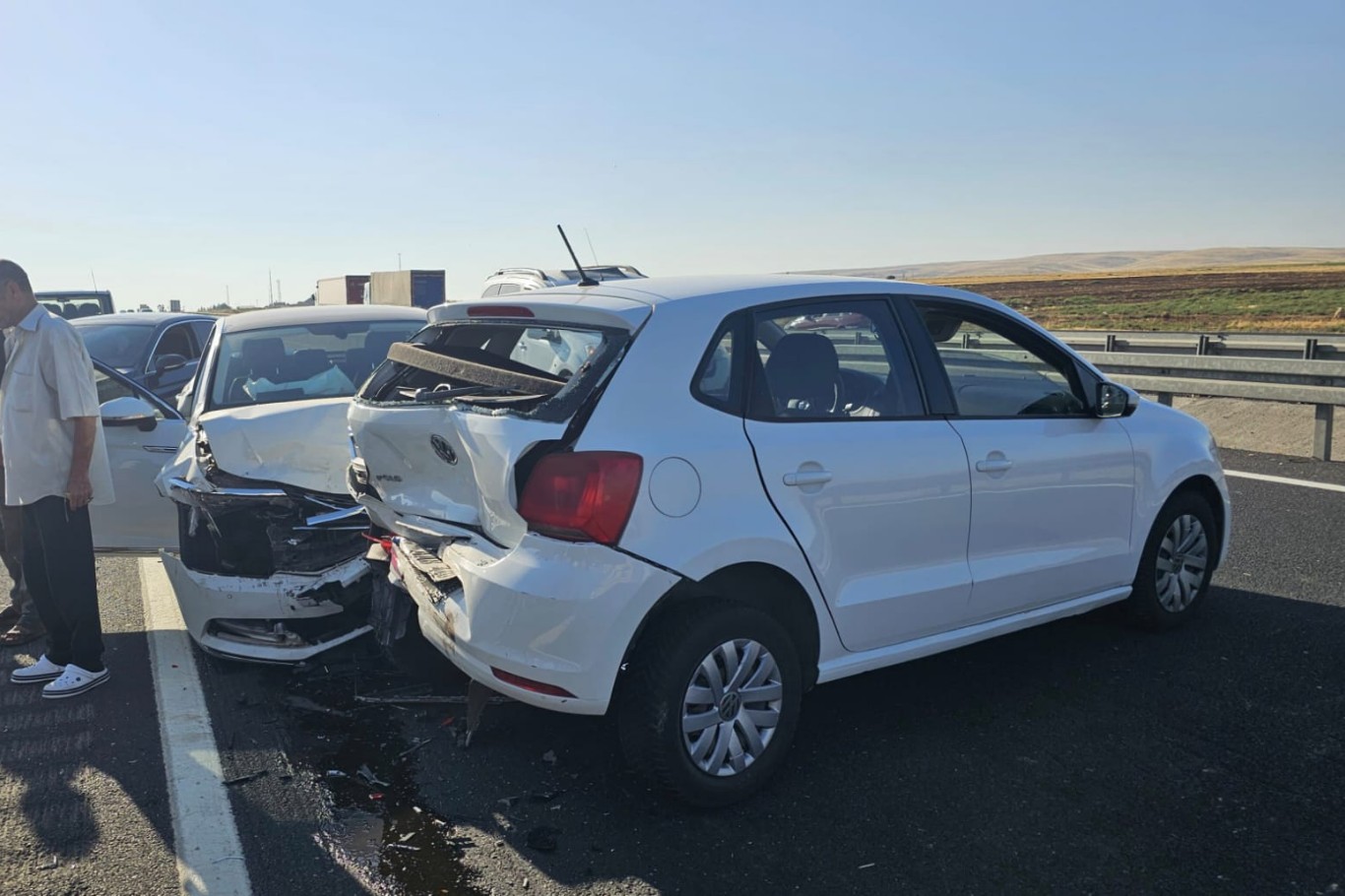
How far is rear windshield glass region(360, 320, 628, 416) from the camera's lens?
3.70m

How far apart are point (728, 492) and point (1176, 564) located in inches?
114

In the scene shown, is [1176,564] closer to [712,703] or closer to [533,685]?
[712,703]

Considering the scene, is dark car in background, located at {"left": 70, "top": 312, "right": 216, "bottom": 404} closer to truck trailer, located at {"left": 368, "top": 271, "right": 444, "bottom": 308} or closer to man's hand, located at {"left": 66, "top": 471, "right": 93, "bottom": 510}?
man's hand, located at {"left": 66, "top": 471, "right": 93, "bottom": 510}

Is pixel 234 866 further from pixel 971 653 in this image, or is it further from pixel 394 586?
pixel 971 653

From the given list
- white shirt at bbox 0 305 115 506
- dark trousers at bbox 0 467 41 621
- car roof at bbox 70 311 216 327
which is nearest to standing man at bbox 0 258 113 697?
white shirt at bbox 0 305 115 506

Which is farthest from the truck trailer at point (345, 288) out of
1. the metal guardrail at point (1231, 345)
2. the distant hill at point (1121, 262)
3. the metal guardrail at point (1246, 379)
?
the distant hill at point (1121, 262)

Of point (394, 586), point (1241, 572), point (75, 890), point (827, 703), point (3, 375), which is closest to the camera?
point (75, 890)

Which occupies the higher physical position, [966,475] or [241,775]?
[966,475]

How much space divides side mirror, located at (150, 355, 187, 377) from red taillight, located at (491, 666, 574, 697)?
820cm

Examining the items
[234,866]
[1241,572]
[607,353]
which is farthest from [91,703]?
[1241,572]

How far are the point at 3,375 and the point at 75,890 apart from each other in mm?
2747

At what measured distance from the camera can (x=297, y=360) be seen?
22.2ft

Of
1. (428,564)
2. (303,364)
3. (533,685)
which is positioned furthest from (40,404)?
(533,685)

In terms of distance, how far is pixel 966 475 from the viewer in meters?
4.35
